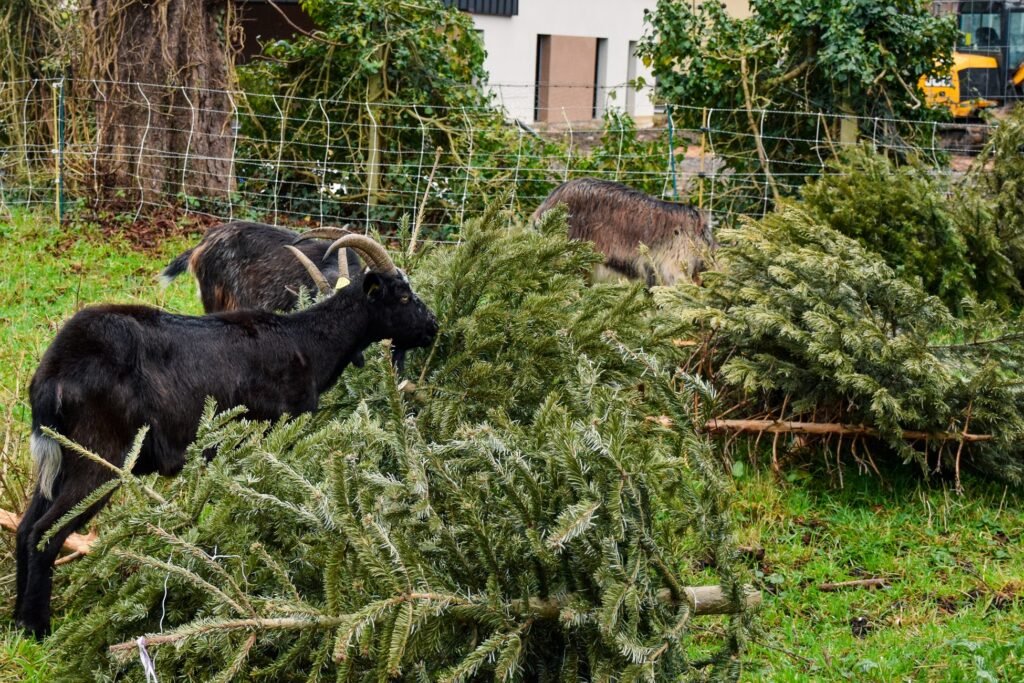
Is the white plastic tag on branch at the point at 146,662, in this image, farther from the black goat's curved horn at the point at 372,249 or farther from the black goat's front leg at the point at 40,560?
the black goat's curved horn at the point at 372,249

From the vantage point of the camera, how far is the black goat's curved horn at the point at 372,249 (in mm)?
5730

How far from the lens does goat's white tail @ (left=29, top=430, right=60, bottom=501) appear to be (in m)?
→ 4.24

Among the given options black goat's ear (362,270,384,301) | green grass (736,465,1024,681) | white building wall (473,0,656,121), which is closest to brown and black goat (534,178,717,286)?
green grass (736,465,1024,681)

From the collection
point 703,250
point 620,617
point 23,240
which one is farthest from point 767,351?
point 23,240

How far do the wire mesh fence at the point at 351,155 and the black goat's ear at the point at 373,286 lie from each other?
5.91 meters

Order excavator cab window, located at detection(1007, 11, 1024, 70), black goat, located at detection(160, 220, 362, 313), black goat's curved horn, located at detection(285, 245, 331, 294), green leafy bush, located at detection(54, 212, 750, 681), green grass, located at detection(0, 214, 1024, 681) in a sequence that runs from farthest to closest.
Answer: excavator cab window, located at detection(1007, 11, 1024, 70)
black goat, located at detection(160, 220, 362, 313)
black goat's curved horn, located at detection(285, 245, 331, 294)
green grass, located at detection(0, 214, 1024, 681)
green leafy bush, located at detection(54, 212, 750, 681)

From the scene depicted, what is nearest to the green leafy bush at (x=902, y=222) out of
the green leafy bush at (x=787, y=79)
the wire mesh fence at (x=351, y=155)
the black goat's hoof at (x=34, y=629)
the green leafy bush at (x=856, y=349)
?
the green leafy bush at (x=856, y=349)

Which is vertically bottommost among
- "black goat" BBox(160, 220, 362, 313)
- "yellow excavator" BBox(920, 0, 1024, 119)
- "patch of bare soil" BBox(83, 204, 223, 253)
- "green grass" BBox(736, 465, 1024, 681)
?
"green grass" BBox(736, 465, 1024, 681)

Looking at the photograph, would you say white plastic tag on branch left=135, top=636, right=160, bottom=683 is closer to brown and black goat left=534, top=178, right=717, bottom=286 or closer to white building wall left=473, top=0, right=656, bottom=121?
brown and black goat left=534, top=178, right=717, bottom=286

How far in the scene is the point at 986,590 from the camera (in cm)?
529

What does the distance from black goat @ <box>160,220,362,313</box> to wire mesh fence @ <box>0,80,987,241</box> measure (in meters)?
4.07

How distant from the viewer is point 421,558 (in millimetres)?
3107

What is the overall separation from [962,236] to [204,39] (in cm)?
811

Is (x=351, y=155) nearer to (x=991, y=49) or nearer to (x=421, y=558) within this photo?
(x=421, y=558)
